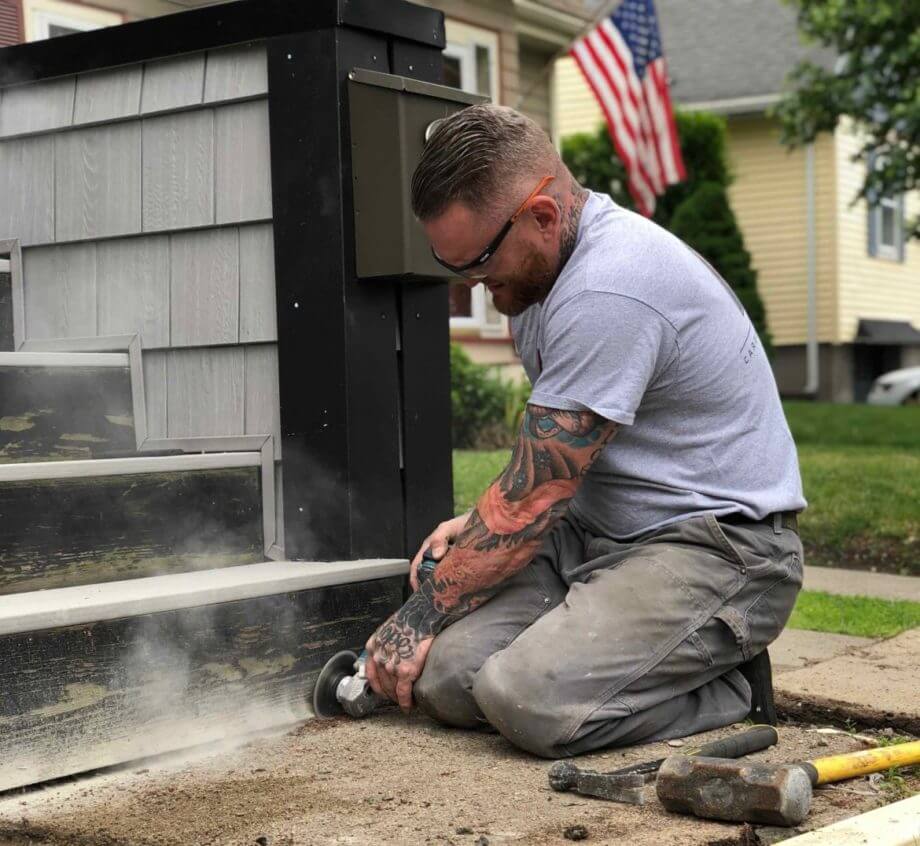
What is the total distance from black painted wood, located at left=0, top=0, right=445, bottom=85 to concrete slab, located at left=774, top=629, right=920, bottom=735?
1.75 meters

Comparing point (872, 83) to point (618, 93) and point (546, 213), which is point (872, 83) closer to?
point (618, 93)

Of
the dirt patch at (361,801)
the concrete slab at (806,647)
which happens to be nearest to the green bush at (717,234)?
the concrete slab at (806,647)

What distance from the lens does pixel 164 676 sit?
7.98 ft

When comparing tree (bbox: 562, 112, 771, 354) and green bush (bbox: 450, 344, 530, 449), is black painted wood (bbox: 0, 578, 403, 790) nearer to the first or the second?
green bush (bbox: 450, 344, 530, 449)

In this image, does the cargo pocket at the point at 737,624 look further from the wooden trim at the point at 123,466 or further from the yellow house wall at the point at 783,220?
the yellow house wall at the point at 783,220

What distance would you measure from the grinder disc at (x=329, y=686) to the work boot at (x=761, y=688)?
862 mm

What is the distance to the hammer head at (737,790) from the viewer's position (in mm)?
1949

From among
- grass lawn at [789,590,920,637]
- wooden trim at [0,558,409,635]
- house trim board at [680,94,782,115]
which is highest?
house trim board at [680,94,782,115]

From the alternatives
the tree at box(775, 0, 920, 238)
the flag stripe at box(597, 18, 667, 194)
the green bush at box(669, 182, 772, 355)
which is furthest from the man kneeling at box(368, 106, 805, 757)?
the green bush at box(669, 182, 772, 355)

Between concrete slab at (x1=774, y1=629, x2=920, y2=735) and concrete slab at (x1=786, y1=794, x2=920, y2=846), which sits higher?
concrete slab at (x1=786, y1=794, x2=920, y2=846)

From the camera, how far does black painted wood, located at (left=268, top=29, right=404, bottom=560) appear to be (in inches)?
110

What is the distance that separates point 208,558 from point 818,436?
8092 mm

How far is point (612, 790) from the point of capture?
2.13m

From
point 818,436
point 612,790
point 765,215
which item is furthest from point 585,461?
point 765,215
